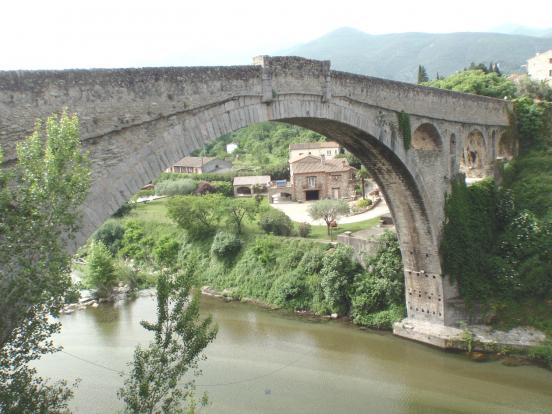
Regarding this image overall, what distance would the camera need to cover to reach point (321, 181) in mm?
37188

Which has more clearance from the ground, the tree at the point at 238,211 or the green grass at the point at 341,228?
the tree at the point at 238,211

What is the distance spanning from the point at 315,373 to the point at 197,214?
14304 mm

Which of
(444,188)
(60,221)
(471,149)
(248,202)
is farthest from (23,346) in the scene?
(248,202)

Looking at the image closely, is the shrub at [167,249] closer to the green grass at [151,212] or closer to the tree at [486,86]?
the green grass at [151,212]

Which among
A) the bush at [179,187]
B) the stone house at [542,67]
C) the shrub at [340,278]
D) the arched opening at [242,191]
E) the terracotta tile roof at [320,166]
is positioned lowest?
the shrub at [340,278]

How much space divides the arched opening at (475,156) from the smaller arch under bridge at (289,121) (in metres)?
0.05

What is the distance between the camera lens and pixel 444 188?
703 inches

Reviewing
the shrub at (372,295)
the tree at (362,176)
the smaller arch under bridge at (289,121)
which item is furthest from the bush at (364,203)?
the shrub at (372,295)

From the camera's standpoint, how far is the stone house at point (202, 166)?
49.9 metres

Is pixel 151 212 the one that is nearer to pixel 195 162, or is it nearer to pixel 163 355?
pixel 195 162

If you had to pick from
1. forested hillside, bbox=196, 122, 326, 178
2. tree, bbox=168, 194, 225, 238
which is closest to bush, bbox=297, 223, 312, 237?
tree, bbox=168, 194, 225, 238

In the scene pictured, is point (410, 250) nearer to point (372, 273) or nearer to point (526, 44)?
point (372, 273)

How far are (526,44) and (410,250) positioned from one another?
8252 inches

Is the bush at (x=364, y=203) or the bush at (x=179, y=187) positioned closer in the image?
the bush at (x=364, y=203)
